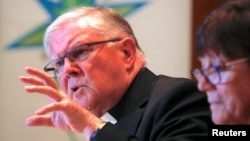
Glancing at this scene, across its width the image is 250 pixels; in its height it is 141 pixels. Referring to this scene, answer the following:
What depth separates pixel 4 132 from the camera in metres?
1.76

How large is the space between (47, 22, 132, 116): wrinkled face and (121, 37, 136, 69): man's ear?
0.05 ft

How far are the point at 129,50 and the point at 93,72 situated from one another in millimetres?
142

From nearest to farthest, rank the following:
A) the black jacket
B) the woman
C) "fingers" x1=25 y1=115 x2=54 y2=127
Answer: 1. the woman
2. the black jacket
3. "fingers" x1=25 y1=115 x2=54 y2=127

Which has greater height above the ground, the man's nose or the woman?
the woman

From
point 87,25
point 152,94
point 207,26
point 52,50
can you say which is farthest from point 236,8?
point 52,50

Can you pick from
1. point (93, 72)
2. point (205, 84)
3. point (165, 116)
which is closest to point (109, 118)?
point (93, 72)

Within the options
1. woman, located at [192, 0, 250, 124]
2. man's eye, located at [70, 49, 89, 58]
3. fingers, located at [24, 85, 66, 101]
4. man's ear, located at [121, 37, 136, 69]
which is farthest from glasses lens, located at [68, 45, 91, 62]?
woman, located at [192, 0, 250, 124]

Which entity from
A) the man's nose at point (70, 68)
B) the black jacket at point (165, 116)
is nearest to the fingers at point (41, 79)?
the man's nose at point (70, 68)

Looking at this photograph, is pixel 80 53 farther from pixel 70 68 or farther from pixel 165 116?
pixel 165 116

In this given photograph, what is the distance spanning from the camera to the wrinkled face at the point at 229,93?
74cm

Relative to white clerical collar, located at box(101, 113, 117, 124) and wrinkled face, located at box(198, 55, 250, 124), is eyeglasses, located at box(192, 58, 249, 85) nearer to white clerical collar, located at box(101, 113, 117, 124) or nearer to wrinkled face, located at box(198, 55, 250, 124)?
wrinkled face, located at box(198, 55, 250, 124)

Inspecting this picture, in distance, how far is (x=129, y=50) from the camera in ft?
3.91

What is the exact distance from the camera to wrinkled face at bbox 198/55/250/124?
2.41 feet

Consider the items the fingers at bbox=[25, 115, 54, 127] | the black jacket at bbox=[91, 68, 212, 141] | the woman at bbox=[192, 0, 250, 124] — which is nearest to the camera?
the woman at bbox=[192, 0, 250, 124]
